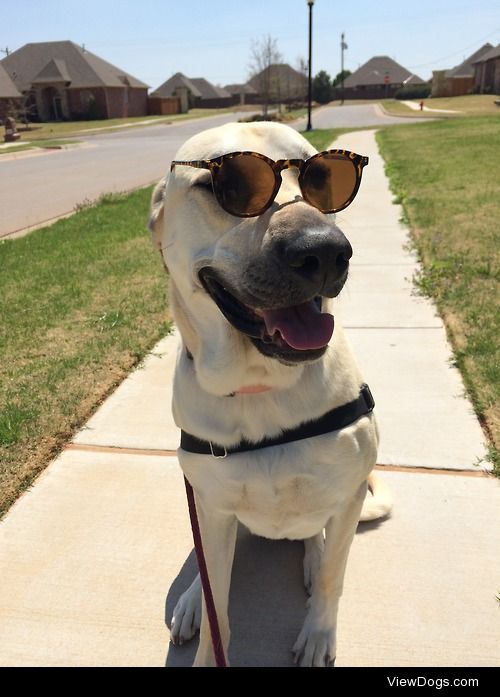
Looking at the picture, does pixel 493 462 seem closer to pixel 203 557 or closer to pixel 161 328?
pixel 203 557

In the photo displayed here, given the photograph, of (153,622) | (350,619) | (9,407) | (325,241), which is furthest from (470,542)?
(9,407)

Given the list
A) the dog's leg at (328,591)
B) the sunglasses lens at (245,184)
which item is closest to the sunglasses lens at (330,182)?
the sunglasses lens at (245,184)

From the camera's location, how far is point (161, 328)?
474 cm

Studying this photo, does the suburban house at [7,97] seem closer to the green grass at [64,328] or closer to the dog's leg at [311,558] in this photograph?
the green grass at [64,328]

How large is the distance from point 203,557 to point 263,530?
23 centimetres

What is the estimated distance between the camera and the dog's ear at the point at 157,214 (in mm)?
1957

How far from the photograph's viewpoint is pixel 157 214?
195 centimetres

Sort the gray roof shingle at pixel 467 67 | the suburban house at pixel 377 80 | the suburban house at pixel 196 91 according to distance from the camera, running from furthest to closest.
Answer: the suburban house at pixel 377 80 < the suburban house at pixel 196 91 < the gray roof shingle at pixel 467 67

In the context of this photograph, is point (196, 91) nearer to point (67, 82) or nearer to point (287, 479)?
point (67, 82)

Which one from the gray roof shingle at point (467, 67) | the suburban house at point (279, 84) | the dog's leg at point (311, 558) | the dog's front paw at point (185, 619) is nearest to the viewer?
the dog's front paw at point (185, 619)

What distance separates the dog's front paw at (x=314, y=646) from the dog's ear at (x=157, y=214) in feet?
4.72

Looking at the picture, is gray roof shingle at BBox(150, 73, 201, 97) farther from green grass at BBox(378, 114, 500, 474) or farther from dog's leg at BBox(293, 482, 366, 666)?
dog's leg at BBox(293, 482, 366, 666)

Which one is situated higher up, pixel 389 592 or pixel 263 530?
pixel 263 530

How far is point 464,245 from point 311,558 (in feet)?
16.3
